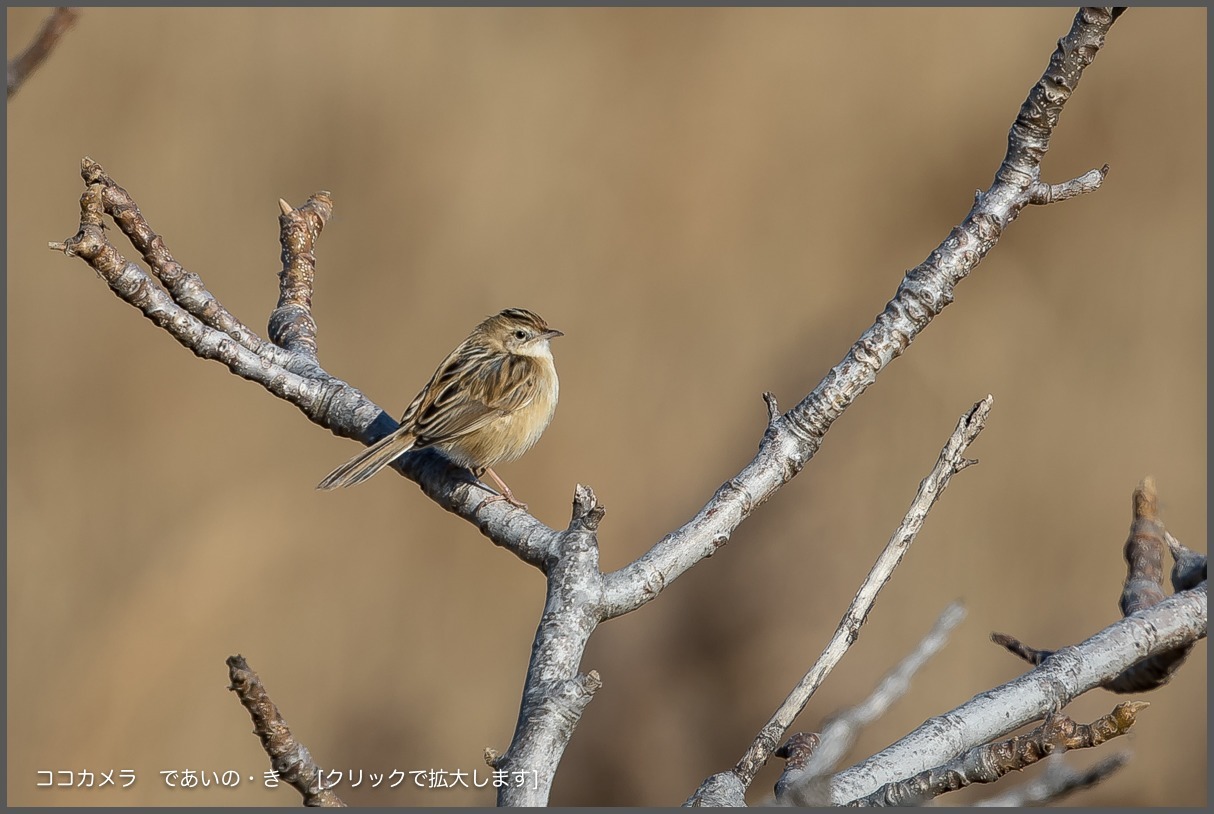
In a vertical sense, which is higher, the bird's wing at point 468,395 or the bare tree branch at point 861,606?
the bird's wing at point 468,395

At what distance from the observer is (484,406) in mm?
5582

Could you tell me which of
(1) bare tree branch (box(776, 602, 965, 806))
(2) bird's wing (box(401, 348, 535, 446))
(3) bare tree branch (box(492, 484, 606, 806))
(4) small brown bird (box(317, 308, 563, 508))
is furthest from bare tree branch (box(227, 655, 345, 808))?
(2) bird's wing (box(401, 348, 535, 446))

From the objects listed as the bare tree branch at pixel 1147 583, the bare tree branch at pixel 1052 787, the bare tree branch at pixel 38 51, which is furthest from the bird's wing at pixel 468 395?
the bare tree branch at pixel 1052 787

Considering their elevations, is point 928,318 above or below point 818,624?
below

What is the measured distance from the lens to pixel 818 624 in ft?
28.5

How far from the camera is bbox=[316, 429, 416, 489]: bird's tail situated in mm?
4715

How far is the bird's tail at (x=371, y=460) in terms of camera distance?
4715mm

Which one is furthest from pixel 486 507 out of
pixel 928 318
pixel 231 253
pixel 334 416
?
pixel 231 253

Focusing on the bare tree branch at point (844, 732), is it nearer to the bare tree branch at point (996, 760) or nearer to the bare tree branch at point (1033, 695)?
the bare tree branch at point (996, 760)

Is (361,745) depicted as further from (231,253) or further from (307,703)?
(231,253)

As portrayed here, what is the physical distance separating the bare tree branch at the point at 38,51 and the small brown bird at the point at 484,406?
226 centimetres

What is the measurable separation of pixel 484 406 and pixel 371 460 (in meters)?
0.99

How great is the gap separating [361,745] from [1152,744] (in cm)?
671

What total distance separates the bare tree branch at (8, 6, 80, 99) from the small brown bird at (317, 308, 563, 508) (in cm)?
226
